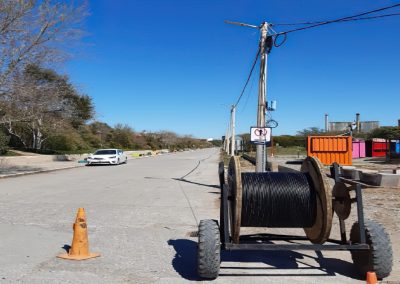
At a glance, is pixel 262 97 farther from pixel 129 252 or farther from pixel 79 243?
pixel 79 243

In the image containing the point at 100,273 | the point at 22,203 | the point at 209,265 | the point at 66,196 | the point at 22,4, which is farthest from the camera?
the point at 22,4

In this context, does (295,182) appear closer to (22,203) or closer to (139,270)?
(139,270)

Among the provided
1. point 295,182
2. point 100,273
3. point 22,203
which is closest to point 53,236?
point 100,273

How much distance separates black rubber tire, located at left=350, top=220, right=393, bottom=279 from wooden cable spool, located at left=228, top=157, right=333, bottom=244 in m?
0.46

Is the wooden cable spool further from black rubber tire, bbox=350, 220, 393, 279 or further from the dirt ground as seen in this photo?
the dirt ground

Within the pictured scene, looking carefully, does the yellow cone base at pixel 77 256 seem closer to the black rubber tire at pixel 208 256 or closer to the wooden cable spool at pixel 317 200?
the black rubber tire at pixel 208 256

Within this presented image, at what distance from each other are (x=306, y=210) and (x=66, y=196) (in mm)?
10764

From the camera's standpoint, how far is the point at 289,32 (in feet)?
55.5

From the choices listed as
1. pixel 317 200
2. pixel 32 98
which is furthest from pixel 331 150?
pixel 317 200

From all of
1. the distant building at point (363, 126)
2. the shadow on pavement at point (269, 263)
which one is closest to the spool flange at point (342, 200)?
the shadow on pavement at point (269, 263)

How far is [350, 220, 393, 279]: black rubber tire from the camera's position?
230 inches

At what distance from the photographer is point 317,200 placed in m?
6.50

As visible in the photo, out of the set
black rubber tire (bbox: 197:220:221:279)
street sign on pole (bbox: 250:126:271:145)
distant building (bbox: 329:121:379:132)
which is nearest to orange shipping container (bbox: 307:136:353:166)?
street sign on pole (bbox: 250:126:271:145)

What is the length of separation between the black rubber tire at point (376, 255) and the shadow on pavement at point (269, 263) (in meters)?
0.25
